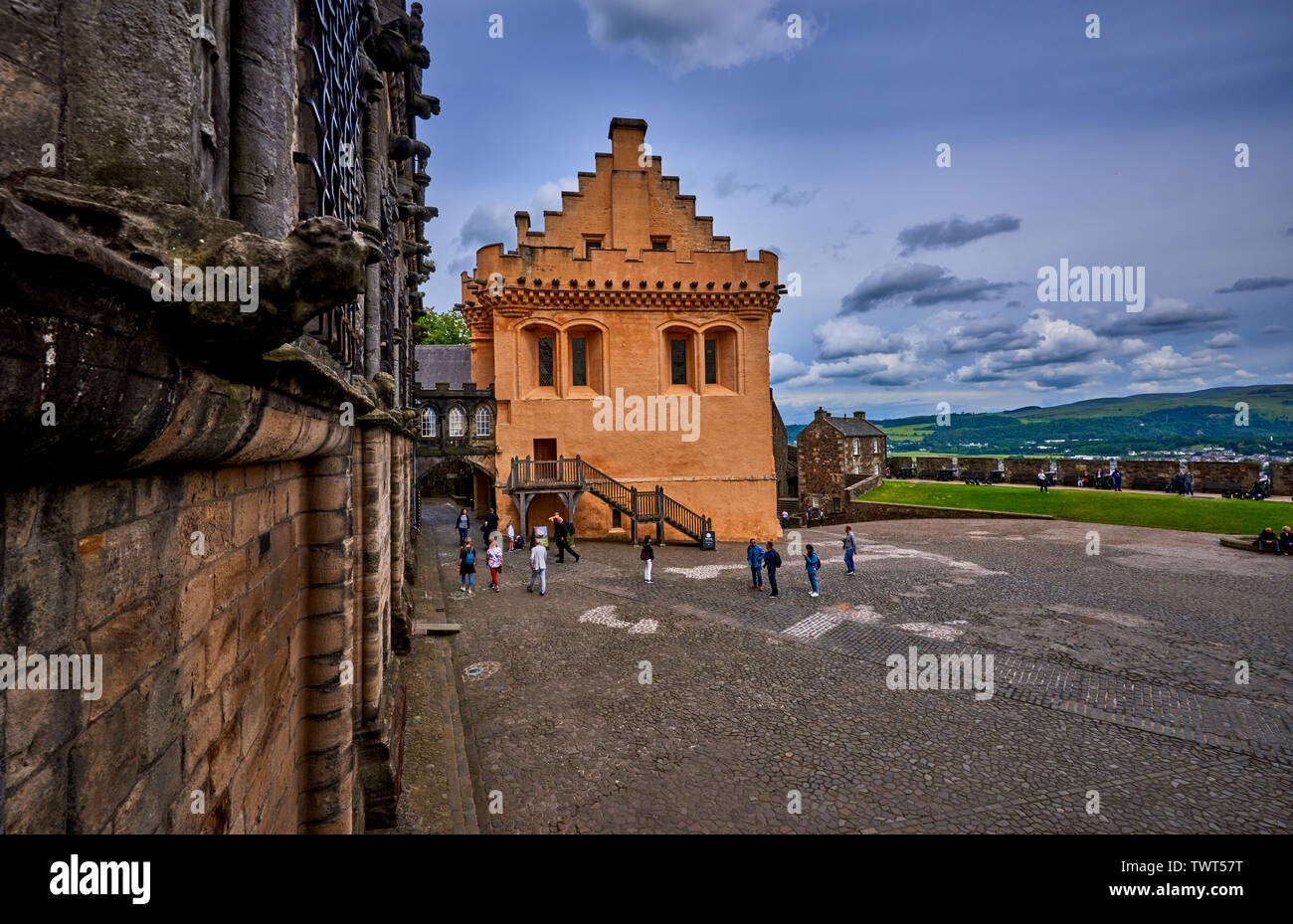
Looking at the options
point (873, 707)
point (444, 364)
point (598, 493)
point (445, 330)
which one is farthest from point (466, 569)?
point (445, 330)

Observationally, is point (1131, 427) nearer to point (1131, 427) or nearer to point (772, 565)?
point (1131, 427)

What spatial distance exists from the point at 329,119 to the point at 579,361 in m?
20.5

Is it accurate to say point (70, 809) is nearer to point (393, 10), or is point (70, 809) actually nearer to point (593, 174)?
point (393, 10)

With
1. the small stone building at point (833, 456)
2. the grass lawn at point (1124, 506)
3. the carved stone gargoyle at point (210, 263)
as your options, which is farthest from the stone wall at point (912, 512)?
the carved stone gargoyle at point (210, 263)

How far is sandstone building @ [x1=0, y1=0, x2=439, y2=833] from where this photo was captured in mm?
1360

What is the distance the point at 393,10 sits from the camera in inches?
320

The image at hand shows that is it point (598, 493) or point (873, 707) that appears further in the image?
point (598, 493)

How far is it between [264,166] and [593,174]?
81.3ft

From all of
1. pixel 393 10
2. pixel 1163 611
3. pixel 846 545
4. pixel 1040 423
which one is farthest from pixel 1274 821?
pixel 1040 423

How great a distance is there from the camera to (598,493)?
75.6 feet

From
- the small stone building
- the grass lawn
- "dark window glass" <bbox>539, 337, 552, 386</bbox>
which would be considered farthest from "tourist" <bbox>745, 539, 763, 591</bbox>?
the small stone building

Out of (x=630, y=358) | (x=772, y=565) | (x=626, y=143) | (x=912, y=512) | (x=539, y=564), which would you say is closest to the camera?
(x=539, y=564)

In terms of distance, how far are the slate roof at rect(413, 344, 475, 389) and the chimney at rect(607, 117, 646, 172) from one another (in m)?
19.8

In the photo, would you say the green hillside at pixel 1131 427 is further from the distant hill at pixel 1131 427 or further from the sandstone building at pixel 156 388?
the sandstone building at pixel 156 388
